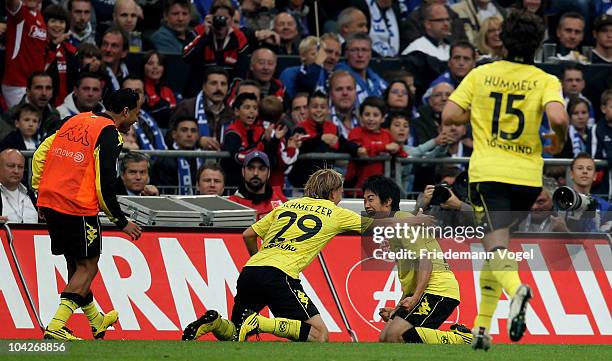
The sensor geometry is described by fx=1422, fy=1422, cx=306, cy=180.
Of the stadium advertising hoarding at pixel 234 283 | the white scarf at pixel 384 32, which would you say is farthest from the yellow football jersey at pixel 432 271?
the white scarf at pixel 384 32

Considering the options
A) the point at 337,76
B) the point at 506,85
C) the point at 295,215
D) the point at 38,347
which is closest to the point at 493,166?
the point at 506,85

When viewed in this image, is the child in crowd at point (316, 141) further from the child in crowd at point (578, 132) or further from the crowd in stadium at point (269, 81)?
the child in crowd at point (578, 132)

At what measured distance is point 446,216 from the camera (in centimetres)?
1455

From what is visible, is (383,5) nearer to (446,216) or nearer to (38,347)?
(446,216)

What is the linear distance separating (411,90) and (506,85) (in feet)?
25.2

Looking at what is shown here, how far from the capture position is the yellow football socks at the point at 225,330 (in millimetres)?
12219

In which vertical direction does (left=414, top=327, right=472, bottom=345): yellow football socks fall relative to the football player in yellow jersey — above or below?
below

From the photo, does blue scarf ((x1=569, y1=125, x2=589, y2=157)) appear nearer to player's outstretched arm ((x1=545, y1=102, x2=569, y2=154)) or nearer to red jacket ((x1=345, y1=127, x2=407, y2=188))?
red jacket ((x1=345, y1=127, x2=407, y2=188))

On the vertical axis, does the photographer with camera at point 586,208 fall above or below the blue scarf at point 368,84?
below

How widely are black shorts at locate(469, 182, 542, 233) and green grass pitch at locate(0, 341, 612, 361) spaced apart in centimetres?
106

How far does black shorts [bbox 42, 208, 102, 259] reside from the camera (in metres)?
11.9

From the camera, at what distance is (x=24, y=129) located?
50.7ft

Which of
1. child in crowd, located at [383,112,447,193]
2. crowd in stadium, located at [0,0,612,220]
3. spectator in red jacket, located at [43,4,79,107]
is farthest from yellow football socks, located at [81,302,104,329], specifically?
spectator in red jacket, located at [43,4,79,107]

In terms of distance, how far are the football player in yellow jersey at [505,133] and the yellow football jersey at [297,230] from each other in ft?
7.71
